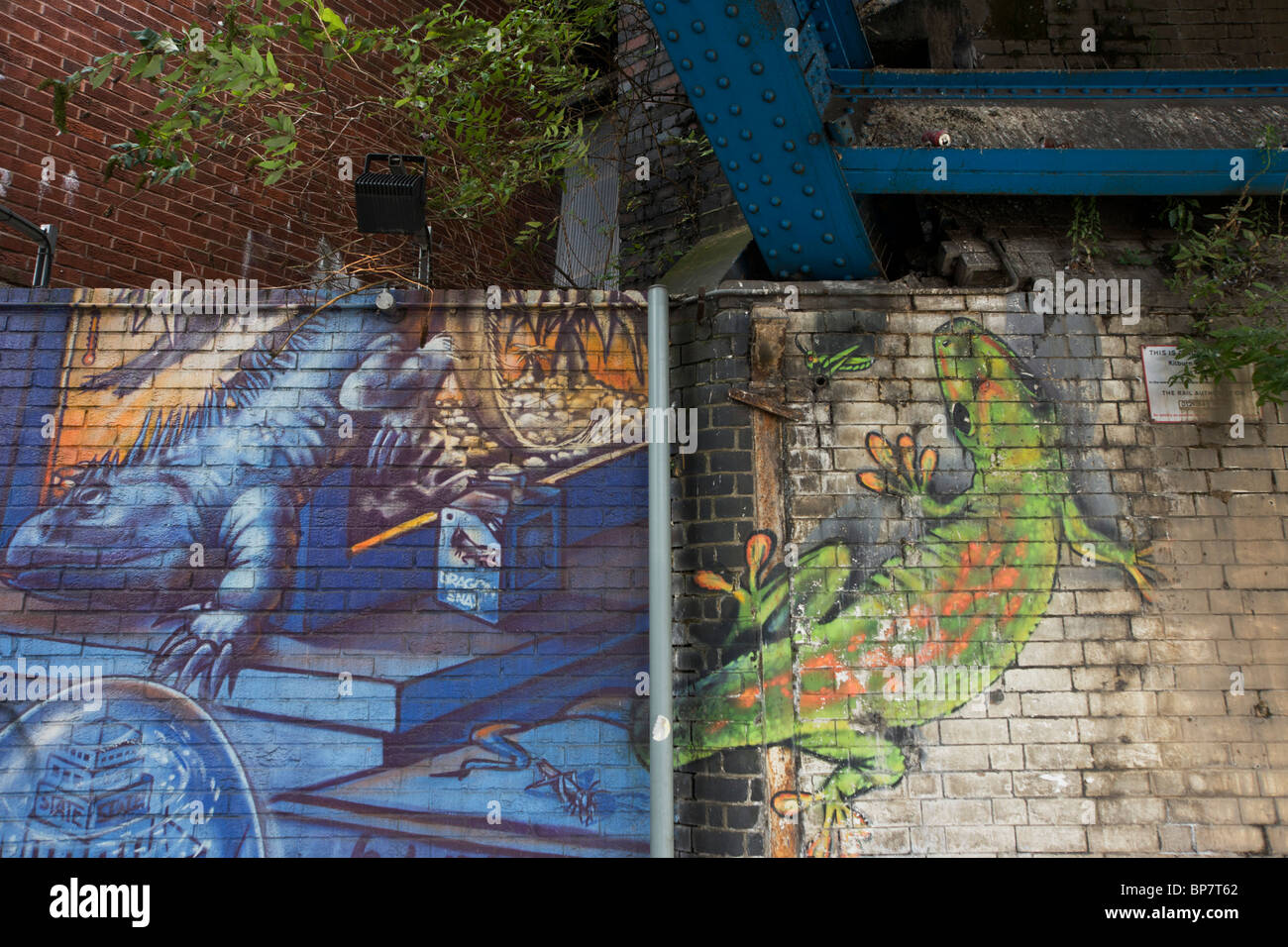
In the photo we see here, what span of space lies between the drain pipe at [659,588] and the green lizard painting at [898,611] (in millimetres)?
235

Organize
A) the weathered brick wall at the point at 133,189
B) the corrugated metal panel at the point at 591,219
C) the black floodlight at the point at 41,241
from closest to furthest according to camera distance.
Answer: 1. the black floodlight at the point at 41,241
2. the weathered brick wall at the point at 133,189
3. the corrugated metal panel at the point at 591,219

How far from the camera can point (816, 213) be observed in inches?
171

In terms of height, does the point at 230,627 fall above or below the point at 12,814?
above

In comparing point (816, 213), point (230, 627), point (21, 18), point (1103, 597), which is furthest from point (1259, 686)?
point (21, 18)

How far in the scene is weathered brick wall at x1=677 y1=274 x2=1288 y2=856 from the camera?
388cm

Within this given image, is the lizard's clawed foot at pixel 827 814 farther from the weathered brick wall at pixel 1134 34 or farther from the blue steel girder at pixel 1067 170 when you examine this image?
the weathered brick wall at pixel 1134 34

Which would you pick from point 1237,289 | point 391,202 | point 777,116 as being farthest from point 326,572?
point 1237,289

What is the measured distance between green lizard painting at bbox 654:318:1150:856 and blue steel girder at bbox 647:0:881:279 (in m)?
1.09

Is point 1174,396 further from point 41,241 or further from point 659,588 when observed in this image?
point 41,241

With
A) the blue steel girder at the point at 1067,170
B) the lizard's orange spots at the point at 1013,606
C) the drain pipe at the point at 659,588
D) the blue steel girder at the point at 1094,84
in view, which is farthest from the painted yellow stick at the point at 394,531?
the blue steel girder at the point at 1094,84

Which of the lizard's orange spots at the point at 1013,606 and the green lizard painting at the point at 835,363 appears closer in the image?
the lizard's orange spots at the point at 1013,606

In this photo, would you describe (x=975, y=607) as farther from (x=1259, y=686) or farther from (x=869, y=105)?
(x=869, y=105)

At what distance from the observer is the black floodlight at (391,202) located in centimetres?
455

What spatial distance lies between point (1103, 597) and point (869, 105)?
2.81 m
